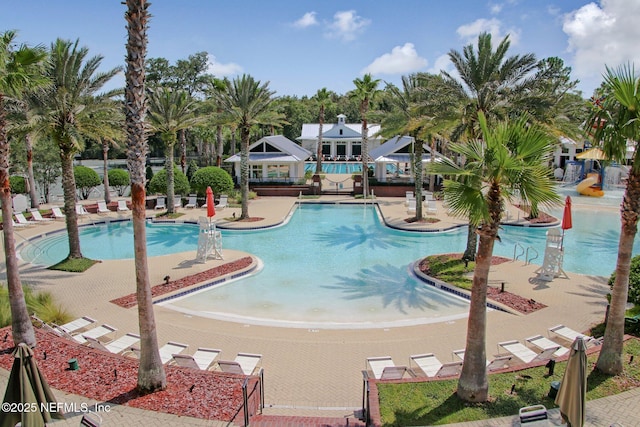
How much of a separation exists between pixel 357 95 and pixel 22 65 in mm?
31095

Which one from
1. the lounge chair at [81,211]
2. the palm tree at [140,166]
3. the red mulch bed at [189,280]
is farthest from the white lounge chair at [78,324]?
the lounge chair at [81,211]

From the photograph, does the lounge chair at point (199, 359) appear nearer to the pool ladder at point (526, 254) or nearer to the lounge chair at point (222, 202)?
the pool ladder at point (526, 254)

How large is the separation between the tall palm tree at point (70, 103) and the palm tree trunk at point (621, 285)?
1660 cm

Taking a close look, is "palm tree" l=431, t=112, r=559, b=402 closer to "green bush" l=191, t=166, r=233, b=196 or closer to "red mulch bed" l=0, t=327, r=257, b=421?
"red mulch bed" l=0, t=327, r=257, b=421

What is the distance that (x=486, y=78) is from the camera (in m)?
17.3

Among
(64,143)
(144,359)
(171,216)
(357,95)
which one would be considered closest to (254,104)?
(171,216)

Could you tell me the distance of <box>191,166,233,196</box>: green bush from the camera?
3291 cm

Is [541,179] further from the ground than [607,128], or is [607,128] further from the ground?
[607,128]

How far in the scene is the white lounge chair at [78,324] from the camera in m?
11.9

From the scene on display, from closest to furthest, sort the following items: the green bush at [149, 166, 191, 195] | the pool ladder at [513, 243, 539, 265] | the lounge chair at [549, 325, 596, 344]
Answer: the lounge chair at [549, 325, 596, 344] → the pool ladder at [513, 243, 539, 265] → the green bush at [149, 166, 191, 195]

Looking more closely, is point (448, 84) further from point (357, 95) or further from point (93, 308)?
point (357, 95)

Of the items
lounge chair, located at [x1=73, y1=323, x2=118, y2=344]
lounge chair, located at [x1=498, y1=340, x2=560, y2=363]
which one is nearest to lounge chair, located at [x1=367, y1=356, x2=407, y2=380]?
lounge chair, located at [x1=498, y1=340, x2=560, y2=363]

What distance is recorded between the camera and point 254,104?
88.0ft

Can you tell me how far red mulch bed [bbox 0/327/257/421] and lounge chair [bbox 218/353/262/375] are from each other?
0.16 metres
